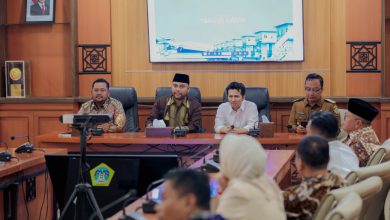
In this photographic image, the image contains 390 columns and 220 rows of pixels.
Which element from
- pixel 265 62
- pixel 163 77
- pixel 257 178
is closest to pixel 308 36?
pixel 265 62

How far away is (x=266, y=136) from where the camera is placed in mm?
5156

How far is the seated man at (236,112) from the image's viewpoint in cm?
574

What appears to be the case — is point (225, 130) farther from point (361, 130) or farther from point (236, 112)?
point (361, 130)

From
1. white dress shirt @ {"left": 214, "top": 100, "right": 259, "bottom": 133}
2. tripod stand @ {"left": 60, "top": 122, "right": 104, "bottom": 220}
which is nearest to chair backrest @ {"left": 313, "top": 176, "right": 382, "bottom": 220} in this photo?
tripod stand @ {"left": 60, "top": 122, "right": 104, "bottom": 220}

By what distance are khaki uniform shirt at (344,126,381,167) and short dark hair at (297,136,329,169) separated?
151 centimetres

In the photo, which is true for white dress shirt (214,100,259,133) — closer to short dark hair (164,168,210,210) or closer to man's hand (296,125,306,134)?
man's hand (296,125,306,134)

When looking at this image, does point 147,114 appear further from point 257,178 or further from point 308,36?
point 257,178

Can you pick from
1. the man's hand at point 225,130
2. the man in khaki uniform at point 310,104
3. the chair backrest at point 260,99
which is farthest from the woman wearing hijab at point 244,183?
the chair backrest at point 260,99

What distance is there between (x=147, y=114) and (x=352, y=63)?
2.30 meters

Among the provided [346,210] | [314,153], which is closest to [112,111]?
[314,153]

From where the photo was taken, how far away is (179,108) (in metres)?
6.08

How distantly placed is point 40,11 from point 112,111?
1.88m

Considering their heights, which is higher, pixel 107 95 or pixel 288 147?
pixel 107 95

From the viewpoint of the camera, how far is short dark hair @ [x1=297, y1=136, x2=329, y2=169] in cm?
266
